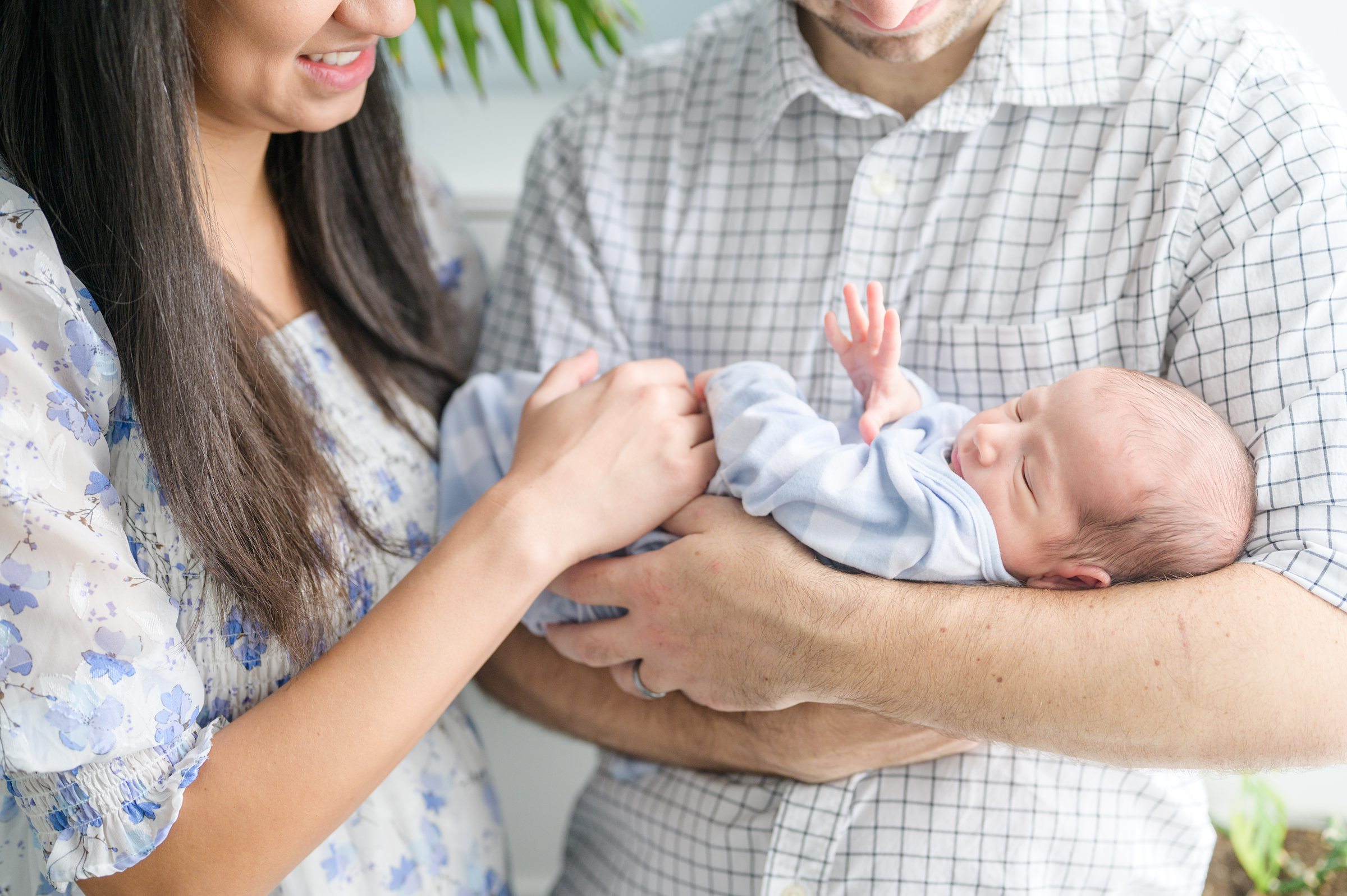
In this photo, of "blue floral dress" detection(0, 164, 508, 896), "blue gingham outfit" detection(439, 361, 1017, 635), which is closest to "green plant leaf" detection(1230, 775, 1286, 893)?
"blue gingham outfit" detection(439, 361, 1017, 635)

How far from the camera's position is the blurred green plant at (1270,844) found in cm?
173

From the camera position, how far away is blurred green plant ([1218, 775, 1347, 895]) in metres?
1.73

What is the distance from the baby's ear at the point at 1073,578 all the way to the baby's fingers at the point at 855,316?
37cm

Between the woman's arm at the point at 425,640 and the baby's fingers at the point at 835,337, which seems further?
the baby's fingers at the point at 835,337

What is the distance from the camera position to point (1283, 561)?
106 centimetres

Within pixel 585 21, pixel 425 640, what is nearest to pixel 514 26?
pixel 585 21

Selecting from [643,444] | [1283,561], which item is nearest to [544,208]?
[643,444]

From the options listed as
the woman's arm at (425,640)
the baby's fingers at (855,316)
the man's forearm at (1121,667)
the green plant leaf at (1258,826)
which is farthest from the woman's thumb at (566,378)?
the green plant leaf at (1258,826)

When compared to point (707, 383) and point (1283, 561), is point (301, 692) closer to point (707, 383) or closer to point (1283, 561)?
point (707, 383)

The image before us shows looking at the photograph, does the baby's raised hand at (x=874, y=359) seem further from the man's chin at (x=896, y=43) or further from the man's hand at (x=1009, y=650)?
the man's chin at (x=896, y=43)

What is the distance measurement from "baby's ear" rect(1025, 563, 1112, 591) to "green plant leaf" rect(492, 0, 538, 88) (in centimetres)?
125

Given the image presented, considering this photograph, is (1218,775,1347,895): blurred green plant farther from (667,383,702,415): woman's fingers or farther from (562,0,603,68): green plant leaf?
(562,0,603,68): green plant leaf

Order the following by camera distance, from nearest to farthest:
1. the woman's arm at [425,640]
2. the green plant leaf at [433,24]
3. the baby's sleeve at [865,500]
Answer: the woman's arm at [425,640], the baby's sleeve at [865,500], the green plant leaf at [433,24]

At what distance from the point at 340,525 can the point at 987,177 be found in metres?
1.00
